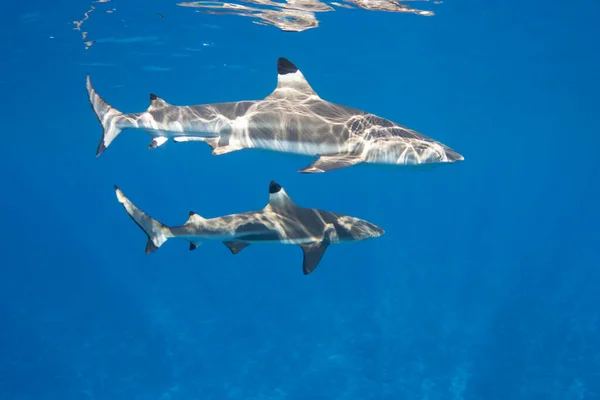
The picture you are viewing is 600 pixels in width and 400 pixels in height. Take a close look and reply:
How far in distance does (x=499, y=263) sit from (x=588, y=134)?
135 ft

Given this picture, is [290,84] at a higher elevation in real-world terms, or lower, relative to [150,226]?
higher

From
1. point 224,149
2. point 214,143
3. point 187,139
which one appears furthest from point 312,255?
point 187,139

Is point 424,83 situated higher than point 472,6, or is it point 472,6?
point 472,6

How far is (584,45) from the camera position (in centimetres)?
2361

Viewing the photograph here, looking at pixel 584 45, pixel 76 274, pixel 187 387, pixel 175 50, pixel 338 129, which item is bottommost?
pixel 76 274

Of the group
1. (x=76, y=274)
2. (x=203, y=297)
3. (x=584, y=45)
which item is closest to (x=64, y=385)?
(x=203, y=297)

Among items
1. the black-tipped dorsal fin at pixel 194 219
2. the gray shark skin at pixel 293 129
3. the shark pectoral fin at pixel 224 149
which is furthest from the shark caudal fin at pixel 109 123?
the black-tipped dorsal fin at pixel 194 219

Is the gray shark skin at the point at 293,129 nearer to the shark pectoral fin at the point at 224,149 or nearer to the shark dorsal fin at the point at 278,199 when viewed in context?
the shark pectoral fin at the point at 224,149

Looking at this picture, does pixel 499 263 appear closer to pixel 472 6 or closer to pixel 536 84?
pixel 536 84

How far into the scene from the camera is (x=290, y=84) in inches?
303

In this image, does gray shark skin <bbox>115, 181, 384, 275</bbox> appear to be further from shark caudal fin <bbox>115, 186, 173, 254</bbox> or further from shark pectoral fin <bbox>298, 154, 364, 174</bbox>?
shark pectoral fin <bbox>298, 154, 364, 174</bbox>

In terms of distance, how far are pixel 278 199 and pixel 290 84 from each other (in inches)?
94.2

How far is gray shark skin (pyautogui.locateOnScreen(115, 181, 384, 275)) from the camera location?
6383 mm

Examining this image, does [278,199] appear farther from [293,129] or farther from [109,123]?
[109,123]
